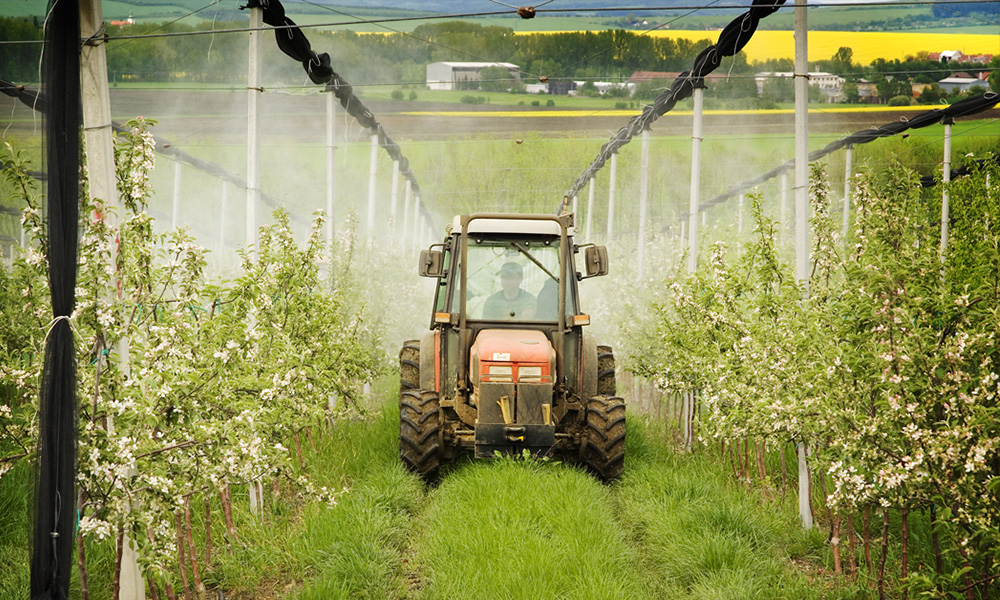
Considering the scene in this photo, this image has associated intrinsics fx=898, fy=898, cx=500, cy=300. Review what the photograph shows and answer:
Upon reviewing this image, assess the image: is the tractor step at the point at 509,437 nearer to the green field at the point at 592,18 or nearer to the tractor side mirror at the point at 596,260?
the tractor side mirror at the point at 596,260

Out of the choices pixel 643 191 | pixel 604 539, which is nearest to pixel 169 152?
pixel 643 191

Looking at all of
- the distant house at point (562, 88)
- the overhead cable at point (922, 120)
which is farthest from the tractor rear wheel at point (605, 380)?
the distant house at point (562, 88)

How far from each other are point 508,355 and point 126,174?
12.7ft

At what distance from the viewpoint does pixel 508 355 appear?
27.1 ft

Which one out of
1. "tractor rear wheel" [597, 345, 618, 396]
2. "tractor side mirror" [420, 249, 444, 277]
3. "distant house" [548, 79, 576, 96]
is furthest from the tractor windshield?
"distant house" [548, 79, 576, 96]

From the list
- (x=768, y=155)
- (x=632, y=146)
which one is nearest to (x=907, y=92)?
(x=768, y=155)

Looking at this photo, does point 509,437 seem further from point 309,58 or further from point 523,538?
point 309,58

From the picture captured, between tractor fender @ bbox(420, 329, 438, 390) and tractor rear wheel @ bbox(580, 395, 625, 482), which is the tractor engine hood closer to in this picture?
tractor rear wheel @ bbox(580, 395, 625, 482)

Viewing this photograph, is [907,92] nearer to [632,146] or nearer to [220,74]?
[632,146]

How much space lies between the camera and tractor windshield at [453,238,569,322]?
29.6 feet

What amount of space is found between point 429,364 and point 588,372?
1.66 meters

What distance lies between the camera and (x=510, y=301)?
9.06 meters

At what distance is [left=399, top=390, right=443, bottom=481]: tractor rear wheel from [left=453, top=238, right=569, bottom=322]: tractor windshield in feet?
3.44

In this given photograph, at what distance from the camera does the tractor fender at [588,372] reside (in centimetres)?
909
